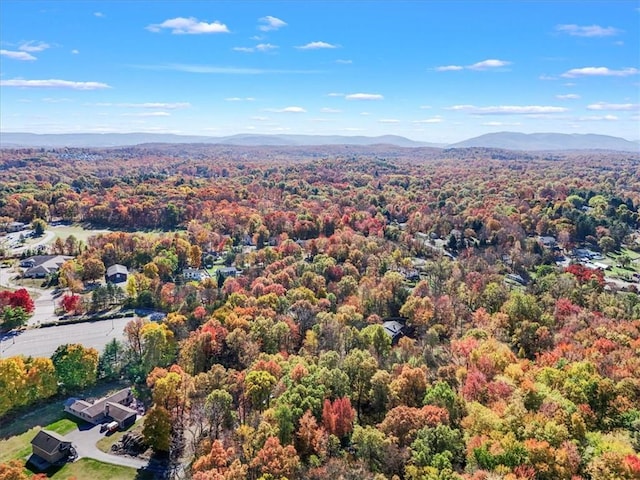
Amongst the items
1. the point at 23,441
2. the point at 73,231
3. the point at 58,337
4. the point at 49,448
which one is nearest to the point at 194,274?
the point at 58,337

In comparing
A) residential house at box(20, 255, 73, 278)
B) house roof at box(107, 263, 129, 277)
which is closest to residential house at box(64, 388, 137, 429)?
house roof at box(107, 263, 129, 277)

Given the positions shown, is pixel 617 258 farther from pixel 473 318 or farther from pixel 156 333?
pixel 156 333

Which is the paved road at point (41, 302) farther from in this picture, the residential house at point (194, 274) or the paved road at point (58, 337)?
the residential house at point (194, 274)

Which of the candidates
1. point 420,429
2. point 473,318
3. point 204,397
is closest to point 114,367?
point 204,397

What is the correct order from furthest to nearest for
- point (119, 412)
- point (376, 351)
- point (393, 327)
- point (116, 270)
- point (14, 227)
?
point (14, 227), point (116, 270), point (393, 327), point (376, 351), point (119, 412)

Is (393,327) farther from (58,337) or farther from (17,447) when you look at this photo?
(58,337)

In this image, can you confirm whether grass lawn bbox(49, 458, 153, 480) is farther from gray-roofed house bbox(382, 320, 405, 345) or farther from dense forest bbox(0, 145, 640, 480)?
gray-roofed house bbox(382, 320, 405, 345)
